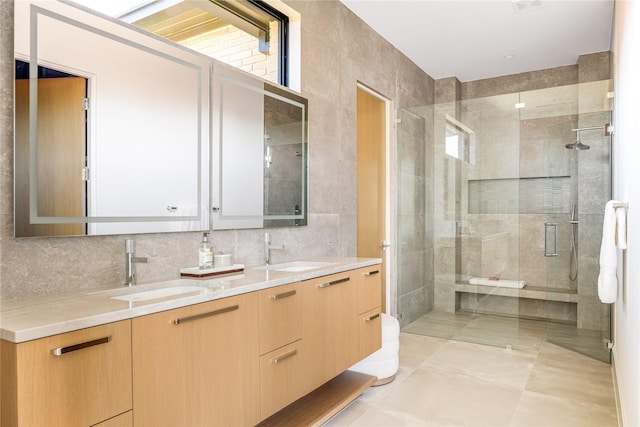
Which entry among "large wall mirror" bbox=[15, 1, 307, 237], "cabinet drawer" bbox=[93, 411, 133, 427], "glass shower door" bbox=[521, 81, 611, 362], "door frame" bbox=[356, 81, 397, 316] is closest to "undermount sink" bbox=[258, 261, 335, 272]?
"large wall mirror" bbox=[15, 1, 307, 237]

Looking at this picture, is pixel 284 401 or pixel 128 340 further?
pixel 284 401

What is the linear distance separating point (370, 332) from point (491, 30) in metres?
2.86

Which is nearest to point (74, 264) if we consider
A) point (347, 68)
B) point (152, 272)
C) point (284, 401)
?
point (152, 272)

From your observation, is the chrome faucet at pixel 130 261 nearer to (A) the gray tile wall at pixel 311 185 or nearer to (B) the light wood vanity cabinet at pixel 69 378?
(A) the gray tile wall at pixel 311 185

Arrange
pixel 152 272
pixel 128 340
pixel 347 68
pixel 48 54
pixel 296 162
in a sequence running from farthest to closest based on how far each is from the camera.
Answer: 1. pixel 347 68
2. pixel 296 162
3. pixel 152 272
4. pixel 48 54
5. pixel 128 340

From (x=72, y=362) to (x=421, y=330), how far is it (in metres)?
3.51

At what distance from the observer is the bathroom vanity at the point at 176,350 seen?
3.67 feet

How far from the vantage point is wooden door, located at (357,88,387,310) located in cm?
420

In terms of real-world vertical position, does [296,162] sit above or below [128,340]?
above

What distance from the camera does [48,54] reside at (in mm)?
1559

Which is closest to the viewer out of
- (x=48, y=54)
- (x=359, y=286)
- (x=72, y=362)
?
(x=72, y=362)

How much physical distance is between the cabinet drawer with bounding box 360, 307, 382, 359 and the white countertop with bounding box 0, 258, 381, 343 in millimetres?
773

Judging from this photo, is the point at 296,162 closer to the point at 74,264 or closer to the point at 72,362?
the point at 74,264

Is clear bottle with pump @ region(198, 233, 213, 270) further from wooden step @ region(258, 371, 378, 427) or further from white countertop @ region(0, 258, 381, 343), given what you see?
wooden step @ region(258, 371, 378, 427)
